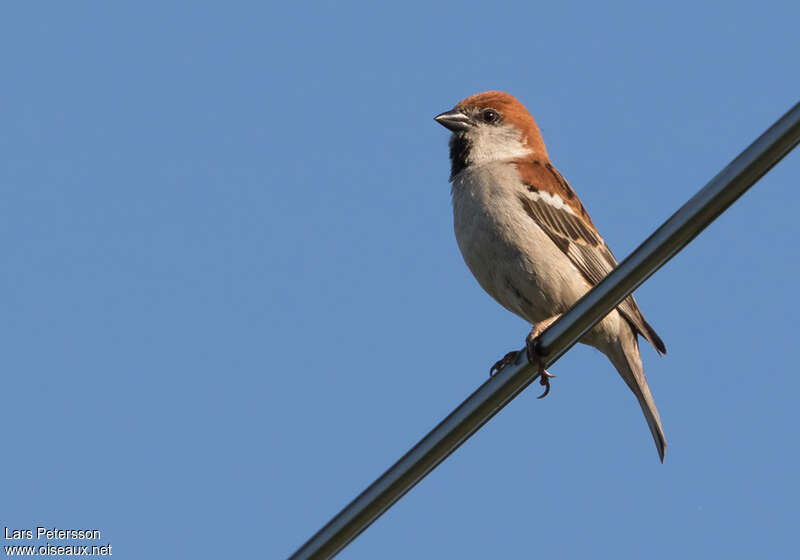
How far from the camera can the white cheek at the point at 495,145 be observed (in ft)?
23.6

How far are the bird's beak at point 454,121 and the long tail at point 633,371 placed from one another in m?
1.81

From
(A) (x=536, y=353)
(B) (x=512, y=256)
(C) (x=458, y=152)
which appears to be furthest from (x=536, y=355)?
(C) (x=458, y=152)

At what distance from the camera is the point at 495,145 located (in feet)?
24.2

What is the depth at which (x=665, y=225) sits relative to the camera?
295 cm

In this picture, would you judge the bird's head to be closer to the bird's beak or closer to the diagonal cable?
the bird's beak

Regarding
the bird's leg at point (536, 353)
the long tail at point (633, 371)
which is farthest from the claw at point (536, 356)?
the long tail at point (633, 371)

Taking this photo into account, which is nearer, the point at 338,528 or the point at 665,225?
the point at 665,225

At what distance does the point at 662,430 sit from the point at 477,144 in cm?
218

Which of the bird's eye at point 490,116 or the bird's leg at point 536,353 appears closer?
the bird's leg at point 536,353

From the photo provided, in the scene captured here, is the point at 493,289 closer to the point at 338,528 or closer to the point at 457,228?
the point at 457,228

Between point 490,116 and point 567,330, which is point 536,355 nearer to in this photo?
point 567,330

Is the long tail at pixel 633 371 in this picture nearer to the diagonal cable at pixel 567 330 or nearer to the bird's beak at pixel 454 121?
the bird's beak at pixel 454 121

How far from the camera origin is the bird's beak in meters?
7.43

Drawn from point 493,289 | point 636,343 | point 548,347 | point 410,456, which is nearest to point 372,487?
point 410,456
